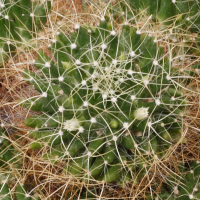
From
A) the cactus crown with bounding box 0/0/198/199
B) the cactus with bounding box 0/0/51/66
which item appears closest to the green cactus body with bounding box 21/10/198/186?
the cactus crown with bounding box 0/0/198/199

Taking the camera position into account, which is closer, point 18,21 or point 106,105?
point 106,105

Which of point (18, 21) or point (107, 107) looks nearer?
point (107, 107)

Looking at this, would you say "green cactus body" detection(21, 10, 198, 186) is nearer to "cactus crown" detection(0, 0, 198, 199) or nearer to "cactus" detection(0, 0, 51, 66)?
"cactus crown" detection(0, 0, 198, 199)

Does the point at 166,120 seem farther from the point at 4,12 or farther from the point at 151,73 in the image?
the point at 4,12

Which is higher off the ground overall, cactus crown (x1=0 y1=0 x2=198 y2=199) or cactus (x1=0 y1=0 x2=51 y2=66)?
cactus (x1=0 y1=0 x2=51 y2=66)

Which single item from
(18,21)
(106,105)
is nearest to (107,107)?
(106,105)

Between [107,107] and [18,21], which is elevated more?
[18,21]

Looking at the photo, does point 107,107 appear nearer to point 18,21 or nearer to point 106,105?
point 106,105

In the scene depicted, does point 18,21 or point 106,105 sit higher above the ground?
point 18,21

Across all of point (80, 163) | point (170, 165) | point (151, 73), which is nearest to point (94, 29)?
point (151, 73)
